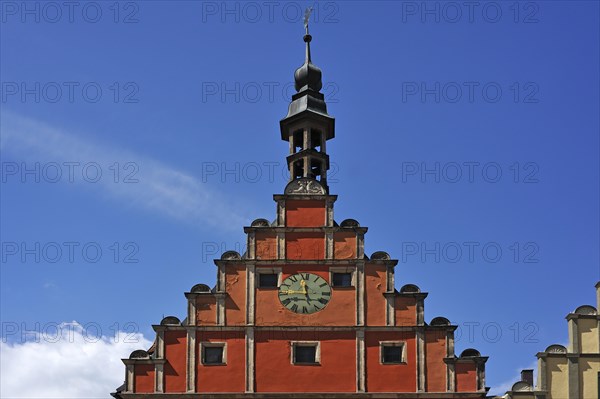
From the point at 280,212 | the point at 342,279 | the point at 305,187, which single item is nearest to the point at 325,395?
the point at 342,279

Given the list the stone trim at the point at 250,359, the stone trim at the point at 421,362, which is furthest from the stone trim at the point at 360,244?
the stone trim at the point at 250,359

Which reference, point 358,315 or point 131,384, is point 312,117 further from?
point 131,384

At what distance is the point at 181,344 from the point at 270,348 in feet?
9.49

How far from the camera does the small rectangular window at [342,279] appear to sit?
38.4 metres

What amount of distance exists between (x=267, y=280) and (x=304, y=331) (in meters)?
2.19

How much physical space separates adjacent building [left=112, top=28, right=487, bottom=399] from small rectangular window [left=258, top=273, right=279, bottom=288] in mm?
33

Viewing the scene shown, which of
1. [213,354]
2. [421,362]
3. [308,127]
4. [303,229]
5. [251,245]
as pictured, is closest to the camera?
[421,362]

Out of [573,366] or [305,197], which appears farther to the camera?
[305,197]

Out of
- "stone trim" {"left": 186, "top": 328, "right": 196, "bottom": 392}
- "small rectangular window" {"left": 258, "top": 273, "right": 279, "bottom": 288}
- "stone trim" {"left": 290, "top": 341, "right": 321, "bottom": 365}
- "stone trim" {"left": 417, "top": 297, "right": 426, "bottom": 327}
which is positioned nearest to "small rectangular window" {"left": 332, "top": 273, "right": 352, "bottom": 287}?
"small rectangular window" {"left": 258, "top": 273, "right": 279, "bottom": 288}

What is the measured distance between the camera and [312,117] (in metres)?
43.2

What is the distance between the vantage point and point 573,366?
1407 inches

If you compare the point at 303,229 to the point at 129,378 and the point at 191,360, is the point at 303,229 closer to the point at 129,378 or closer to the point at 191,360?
the point at 191,360

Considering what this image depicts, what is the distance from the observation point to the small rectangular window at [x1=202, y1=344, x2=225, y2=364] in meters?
37.2

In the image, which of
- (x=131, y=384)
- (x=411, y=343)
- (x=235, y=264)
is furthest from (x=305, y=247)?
(x=131, y=384)
